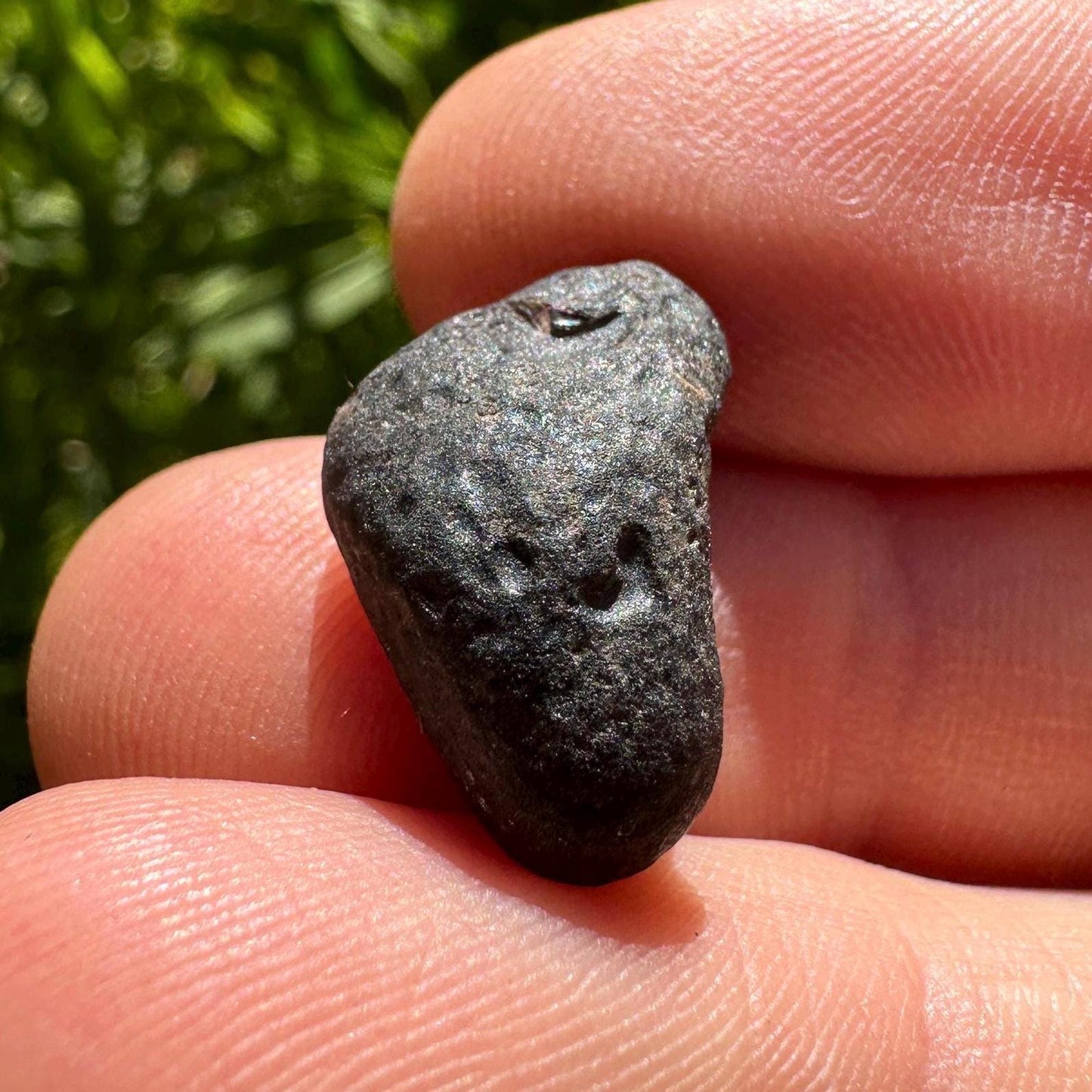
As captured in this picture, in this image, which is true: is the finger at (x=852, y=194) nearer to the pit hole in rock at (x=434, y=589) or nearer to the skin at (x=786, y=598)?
the skin at (x=786, y=598)

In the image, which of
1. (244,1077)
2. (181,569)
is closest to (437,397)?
Result: (181,569)

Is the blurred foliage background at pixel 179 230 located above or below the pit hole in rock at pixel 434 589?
above

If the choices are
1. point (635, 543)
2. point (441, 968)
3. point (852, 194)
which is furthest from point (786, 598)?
point (441, 968)

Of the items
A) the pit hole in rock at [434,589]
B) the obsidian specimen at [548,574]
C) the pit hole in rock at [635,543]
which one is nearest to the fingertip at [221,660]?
the obsidian specimen at [548,574]

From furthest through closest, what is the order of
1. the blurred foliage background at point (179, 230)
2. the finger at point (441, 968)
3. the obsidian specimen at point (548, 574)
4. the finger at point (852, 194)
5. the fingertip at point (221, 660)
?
the blurred foliage background at point (179, 230), the finger at point (852, 194), the fingertip at point (221, 660), the obsidian specimen at point (548, 574), the finger at point (441, 968)

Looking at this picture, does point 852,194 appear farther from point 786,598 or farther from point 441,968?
point 441,968

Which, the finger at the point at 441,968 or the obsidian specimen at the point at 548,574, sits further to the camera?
the obsidian specimen at the point at 548,574

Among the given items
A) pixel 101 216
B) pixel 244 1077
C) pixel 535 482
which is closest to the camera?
pixel 244 1077

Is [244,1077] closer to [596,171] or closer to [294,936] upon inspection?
[294,936]
